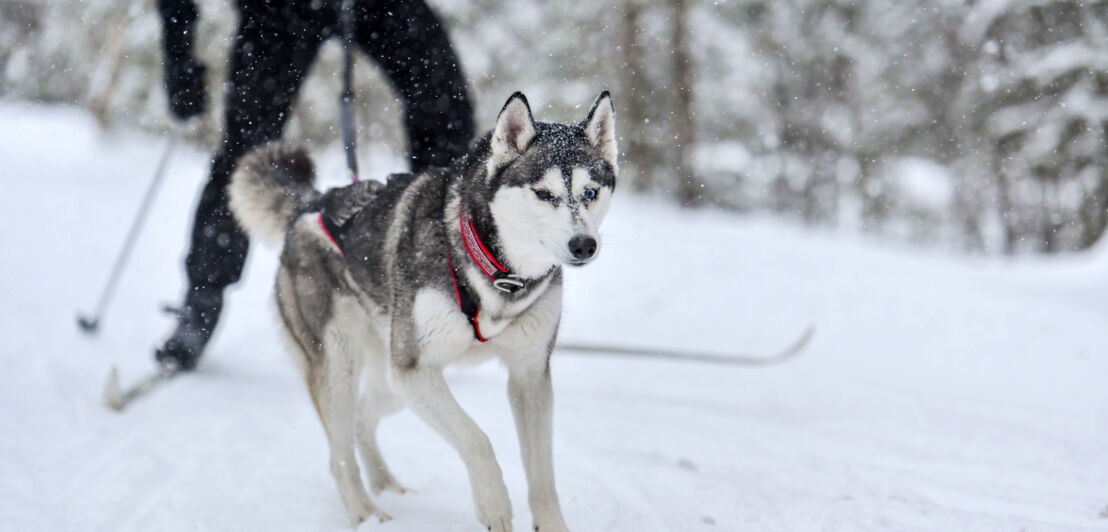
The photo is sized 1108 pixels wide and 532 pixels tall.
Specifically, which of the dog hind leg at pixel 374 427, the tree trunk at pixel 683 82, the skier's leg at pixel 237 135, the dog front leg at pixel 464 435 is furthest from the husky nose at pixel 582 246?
the tree trunk at pixel 683 82

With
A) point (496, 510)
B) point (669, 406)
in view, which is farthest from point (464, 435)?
point (669, 406)

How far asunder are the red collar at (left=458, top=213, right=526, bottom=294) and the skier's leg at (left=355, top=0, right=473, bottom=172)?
1.27m

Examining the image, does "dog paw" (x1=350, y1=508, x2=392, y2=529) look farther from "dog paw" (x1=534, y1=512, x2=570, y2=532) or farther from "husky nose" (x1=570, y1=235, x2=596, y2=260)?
"husky nose" (x1=570, y1=235, x2=596, y2=260)

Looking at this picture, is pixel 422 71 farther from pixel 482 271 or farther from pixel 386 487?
pixel 386 487

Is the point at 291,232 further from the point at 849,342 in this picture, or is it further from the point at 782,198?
the point at 782,198

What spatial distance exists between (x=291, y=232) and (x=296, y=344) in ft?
1.52

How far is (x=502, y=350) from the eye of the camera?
2605 millimetres

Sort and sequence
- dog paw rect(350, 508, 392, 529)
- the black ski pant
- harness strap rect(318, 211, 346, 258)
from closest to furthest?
dog paw rect(350, 508, 392, 529), harness strap rect(318, 211, 346, 258), the black ski pant

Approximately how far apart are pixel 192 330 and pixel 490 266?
95.3 inches

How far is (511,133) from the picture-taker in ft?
8.07

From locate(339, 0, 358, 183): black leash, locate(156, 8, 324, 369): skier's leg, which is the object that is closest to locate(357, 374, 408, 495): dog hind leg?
locate(339, 0, 358, 183): black leash

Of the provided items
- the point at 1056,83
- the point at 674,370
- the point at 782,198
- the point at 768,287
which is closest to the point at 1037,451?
the point at 674,370

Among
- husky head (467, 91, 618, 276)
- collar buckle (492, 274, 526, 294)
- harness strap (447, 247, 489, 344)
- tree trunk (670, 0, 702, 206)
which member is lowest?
harness strap (447, 247, 489, 344)

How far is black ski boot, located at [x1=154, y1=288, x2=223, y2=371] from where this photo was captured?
4.05 m
